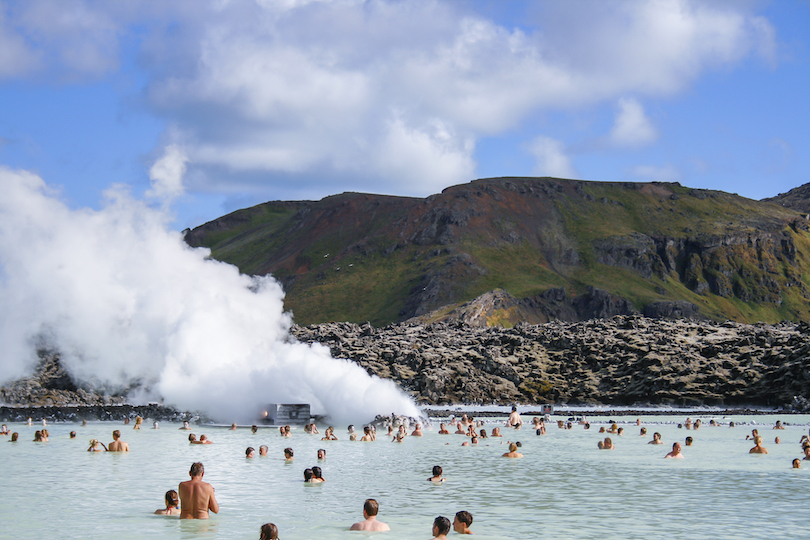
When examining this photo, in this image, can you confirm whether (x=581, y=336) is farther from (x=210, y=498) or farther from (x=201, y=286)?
(x=210, y=498)

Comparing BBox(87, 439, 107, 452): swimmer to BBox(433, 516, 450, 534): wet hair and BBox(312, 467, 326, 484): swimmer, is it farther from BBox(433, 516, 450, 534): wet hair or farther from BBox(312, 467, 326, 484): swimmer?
BBox(433, 516, 450, 534): wet hair

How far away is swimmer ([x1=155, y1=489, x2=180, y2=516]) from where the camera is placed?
66.0 feet

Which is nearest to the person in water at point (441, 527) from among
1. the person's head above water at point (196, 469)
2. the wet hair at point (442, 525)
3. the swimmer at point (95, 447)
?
the wet hair at point (442, 525)

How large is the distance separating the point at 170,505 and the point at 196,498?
6.11ft

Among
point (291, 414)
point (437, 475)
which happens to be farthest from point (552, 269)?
point (437, 475)

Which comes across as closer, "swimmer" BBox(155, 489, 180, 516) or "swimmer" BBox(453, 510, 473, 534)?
"swimmer" BBox(453, 510, 473, 534)

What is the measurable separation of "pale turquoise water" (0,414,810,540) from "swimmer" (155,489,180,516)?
37 cm

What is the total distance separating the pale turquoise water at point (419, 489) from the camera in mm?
18938

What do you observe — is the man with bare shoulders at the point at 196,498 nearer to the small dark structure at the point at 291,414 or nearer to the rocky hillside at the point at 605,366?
the small dark structure at the point at 291,414

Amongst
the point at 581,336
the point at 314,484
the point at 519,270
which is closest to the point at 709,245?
the point at 519,270

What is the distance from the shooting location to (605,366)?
252 ft

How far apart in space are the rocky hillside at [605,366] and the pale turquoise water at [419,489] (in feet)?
88.0

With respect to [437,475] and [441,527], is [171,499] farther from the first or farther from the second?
[437,475]

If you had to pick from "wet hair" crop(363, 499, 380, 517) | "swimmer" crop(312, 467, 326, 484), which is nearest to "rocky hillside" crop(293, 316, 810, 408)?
"swimmer" crop(312, 467, 326, 484)
